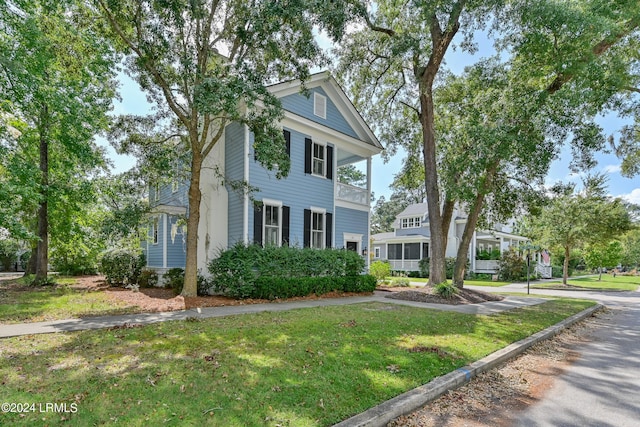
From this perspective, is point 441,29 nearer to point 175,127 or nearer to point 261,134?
point 261,134

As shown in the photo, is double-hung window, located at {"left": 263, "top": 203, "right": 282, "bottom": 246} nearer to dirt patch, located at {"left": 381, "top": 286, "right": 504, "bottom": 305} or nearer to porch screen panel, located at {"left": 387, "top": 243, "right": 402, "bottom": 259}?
dirt patch, located at {"left": 381, "top": 286, "right": 504, "bottom": 305}

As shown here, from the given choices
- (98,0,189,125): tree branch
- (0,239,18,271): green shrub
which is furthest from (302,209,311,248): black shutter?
(0,239,18,271): green shrub

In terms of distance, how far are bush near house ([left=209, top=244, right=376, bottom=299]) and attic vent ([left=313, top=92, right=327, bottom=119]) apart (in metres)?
6.11

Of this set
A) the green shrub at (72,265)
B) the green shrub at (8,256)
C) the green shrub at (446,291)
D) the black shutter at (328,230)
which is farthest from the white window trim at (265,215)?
the green shrub at (8,256)

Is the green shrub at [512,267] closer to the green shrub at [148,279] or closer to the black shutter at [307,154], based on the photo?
the black shutter at [307,154]

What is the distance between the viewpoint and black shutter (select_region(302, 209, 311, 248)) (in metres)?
13.9

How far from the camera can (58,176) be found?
48.0 ft

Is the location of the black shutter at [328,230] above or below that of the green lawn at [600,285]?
above

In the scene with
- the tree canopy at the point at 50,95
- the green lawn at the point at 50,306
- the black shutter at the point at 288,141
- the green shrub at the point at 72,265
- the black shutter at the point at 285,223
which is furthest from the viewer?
the green shrub at the point at 72,265

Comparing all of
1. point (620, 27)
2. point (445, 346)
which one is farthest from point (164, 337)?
point (620, 27)

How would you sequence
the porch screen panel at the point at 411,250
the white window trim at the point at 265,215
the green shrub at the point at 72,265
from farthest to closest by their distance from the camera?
the porch screen panel at the point at 411,250 → the green shrub at the point at 72,265 → the white window trim at the point at 265,215

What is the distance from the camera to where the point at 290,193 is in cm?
1347

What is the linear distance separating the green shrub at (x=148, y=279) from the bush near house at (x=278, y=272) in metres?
4.75

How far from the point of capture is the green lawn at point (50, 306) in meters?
7.86
